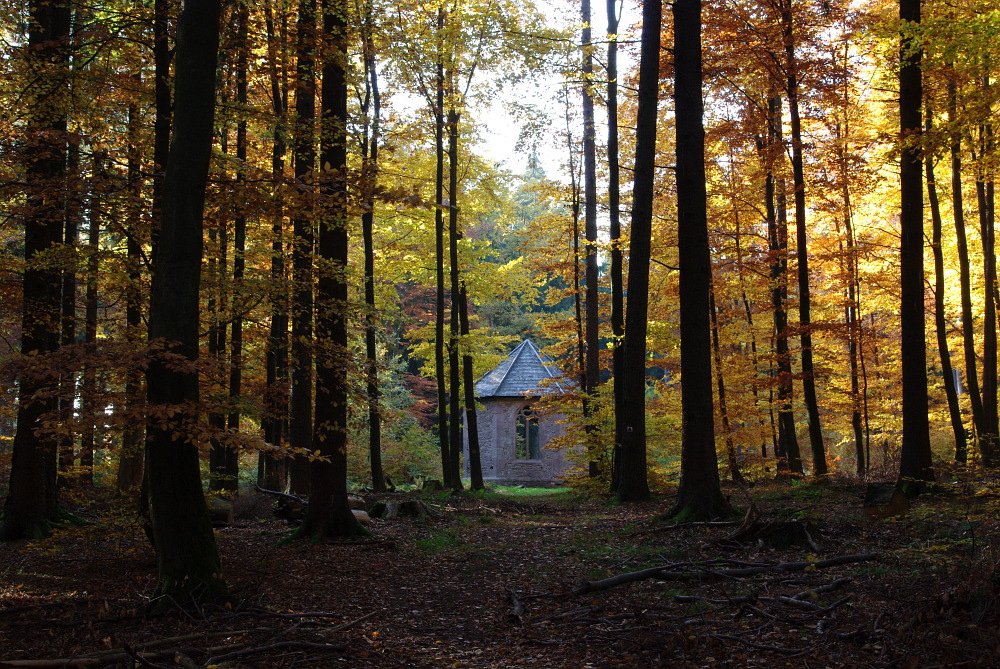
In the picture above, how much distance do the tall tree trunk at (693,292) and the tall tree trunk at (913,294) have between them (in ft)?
8.77

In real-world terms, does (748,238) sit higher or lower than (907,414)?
higher

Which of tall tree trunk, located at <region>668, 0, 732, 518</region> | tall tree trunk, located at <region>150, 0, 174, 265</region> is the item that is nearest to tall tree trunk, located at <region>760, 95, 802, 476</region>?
tall tree trunk, located at <region>668, 0, 732, 518</region>

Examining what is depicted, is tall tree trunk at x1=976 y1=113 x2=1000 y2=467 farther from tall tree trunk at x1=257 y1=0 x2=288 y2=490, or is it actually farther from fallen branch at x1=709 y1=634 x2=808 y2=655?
tall tree trunk at x1=257 y1=0 x2=288 y2=490

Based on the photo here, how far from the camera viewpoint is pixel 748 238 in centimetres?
1702

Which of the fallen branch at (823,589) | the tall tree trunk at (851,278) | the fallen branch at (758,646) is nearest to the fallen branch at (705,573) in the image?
the fallen branch at (823,589)

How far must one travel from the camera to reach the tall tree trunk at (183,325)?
577 centimetres

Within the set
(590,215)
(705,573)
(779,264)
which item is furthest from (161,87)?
(779,264)

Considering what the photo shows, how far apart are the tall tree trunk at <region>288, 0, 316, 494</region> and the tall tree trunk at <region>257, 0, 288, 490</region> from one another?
0.20 meters

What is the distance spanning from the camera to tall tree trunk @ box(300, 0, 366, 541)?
8.91 metres

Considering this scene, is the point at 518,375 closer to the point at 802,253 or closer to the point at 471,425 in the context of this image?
the point at 471,425

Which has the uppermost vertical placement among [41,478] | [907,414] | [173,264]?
[173,264]

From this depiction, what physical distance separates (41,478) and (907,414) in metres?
11.9

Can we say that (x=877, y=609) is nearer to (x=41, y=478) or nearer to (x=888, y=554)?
(x=888, y=554)

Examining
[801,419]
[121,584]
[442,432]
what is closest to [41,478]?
[121,584]
